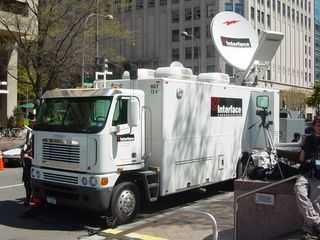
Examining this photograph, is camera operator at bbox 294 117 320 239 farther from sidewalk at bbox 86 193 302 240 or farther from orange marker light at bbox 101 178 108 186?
orange marker light at bbox 101 178 108 186

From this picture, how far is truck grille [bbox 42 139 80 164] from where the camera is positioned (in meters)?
8.74

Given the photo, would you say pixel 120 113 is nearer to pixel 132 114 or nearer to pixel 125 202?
pixel 132 114

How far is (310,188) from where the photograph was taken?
632 centimetres

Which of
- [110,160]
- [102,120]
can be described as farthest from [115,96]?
[110,160]

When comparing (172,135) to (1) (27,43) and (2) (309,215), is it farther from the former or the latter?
(1) (27,43)

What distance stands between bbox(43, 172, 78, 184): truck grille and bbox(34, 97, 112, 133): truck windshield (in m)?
0.85

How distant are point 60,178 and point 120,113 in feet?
5.46

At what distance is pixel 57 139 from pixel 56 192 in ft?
3.33

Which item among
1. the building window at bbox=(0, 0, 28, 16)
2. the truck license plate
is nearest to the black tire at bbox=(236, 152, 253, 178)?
the truck license plate

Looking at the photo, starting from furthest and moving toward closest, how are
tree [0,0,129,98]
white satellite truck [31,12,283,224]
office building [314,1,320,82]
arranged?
office building [314,1,320,82] < tree [0,0,129,98] < white satellite truck [31,12,283,224]

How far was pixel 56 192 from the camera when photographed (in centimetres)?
912

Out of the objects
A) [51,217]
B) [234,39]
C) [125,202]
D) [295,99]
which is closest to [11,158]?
[51,217]

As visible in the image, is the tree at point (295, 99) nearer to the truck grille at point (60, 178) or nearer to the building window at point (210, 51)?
the building window at point (210, 51)

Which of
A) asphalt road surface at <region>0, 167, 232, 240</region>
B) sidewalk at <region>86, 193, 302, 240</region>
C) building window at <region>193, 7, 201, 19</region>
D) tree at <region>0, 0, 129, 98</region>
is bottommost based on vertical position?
asphalt road surface at <region>0, 167, 232, 240</region>
